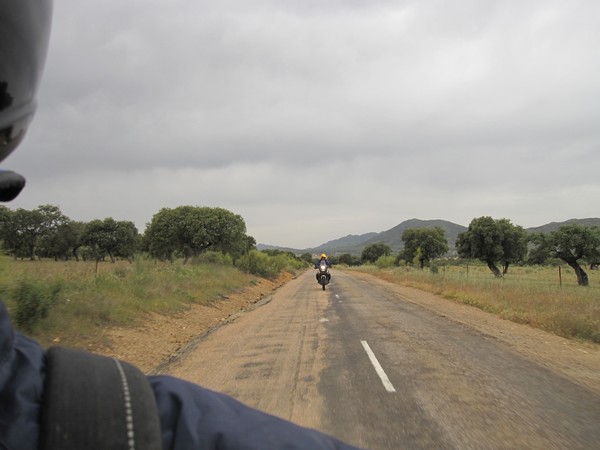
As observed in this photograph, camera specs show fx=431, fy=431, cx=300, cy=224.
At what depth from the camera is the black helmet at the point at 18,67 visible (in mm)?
1061

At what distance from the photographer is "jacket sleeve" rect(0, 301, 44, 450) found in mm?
Result: 856

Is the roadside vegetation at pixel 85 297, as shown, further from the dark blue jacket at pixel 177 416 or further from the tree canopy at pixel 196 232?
the tree canopy at pixel 196 232

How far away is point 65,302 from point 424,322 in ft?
28.8

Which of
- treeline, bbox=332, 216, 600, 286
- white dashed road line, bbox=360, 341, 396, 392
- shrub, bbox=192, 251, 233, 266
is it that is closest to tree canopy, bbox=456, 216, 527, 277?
treeline, bbox=332, 216, 600, 286

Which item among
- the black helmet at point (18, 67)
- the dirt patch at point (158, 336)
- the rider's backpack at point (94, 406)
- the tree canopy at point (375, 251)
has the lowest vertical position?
the dirt patch at point (158, 336)

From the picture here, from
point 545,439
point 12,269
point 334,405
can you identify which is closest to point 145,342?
point 12,269

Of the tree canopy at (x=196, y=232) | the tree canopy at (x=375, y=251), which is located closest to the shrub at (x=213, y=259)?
the tree canopy at (x=196, y=232)

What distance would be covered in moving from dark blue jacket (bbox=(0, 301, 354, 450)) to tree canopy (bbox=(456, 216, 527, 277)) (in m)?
48.6

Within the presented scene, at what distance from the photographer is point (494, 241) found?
45875mm

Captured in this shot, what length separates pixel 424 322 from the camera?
11703 mm

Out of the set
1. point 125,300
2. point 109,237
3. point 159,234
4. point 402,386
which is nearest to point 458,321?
point 402,386

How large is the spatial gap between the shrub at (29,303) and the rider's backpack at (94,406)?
25.2 ft

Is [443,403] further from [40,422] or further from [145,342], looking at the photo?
[145,342]

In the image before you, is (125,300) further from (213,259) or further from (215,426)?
(213,259)
